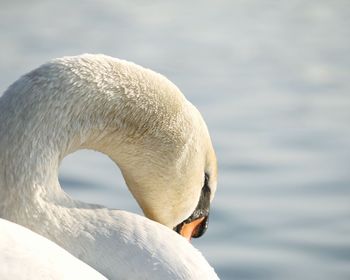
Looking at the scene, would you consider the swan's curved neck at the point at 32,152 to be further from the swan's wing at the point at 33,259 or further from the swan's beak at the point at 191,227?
the swan's beak at the point at 191,227

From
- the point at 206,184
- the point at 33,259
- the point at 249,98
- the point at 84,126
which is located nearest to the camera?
the point at 33,259

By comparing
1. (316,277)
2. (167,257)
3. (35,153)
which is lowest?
(316,277)

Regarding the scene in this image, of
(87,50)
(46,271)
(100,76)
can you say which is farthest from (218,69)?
(46,271)

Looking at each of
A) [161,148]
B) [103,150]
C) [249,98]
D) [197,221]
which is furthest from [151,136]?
[249,98]

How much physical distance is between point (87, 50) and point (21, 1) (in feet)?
6.02

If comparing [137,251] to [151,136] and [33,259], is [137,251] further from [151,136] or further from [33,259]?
[33,259]

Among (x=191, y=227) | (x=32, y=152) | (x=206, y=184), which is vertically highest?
(x=32, y=152)

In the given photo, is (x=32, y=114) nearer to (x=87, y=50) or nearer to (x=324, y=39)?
(x=87, y=50)

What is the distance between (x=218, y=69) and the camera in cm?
842

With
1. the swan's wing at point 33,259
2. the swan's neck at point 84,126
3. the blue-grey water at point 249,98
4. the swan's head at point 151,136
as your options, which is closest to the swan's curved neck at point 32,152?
the swan's neck at point 84,126

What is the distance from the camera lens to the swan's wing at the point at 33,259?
136 inches

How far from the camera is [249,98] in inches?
308

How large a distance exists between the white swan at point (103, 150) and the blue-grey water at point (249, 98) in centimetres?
152

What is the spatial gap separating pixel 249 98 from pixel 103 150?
3.56m
